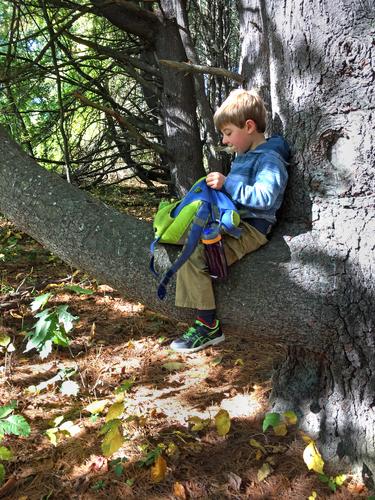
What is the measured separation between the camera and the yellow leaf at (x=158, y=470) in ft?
6.93

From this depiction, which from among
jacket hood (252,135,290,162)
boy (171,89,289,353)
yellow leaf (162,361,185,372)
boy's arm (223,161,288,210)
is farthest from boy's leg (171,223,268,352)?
yellow leaf (162,361,185,372)

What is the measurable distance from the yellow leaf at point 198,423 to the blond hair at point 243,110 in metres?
1.57

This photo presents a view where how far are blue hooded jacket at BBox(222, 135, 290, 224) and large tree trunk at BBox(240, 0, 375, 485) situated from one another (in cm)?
8

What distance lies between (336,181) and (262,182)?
31cm

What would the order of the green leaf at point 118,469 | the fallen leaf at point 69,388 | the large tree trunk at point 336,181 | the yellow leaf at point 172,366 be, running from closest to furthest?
the large tree trunk at point 336,181
the green leaf at point 118,469
the fallen leaf at point 69,388
the yellow leaf at point 172,366

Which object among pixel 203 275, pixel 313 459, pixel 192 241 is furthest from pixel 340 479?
pixel 192 241

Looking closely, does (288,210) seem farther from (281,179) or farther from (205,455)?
(205,455)

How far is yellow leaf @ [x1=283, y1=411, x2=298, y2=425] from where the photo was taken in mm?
2299

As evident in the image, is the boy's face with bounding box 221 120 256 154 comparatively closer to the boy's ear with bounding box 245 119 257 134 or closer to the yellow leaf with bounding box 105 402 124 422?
the boy's ear with bounding box 245 119 257 134

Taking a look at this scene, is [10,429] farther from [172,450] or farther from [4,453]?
[172,450]

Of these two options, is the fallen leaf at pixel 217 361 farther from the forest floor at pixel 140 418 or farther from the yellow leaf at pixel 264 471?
the yellow leaf at pixel 264 471

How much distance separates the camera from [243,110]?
84.9 inches

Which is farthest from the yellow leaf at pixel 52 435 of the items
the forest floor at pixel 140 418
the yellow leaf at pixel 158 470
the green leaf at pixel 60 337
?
the yellow leaf at pixel 158 470

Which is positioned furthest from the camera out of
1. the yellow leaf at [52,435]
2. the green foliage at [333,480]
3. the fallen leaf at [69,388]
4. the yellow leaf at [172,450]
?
the fallen leaf at [69,388]
